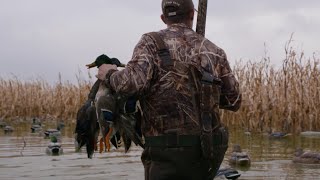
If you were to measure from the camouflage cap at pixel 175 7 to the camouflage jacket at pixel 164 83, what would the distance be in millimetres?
180

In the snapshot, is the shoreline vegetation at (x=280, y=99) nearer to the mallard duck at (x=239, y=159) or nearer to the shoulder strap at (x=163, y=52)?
the mallard duck at (x=239, y=159)

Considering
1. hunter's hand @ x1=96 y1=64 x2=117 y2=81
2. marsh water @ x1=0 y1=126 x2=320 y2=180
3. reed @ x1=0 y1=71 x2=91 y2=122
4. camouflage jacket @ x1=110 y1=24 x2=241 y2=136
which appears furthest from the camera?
reed @ x1=0 y1=71 x2=91 y2=122

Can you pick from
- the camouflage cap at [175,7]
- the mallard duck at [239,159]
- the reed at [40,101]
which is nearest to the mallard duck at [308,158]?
the mallard duck at [239,159]

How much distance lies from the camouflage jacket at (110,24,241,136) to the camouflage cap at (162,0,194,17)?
0.18 meters

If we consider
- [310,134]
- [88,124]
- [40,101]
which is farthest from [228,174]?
[40,101]

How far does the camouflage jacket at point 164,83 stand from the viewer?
15.4 ft

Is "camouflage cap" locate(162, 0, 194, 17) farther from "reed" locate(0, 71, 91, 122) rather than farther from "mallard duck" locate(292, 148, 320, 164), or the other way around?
"reed" locate(0, 71, 91, 122)

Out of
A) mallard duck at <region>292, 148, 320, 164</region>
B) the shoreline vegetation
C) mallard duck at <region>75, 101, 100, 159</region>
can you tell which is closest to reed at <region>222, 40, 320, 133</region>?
the shoreline vegetation

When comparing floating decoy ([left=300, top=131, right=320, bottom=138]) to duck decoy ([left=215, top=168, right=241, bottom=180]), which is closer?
duck decoy ([left=215, top=168, right=241, bottom=180])

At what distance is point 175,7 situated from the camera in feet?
16.3

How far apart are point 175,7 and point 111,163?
574 centimetres

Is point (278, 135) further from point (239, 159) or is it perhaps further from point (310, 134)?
point (239, 159)

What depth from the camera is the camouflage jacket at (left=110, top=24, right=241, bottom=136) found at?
4.69 metres

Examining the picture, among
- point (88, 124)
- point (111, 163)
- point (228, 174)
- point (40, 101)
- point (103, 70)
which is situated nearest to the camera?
point (103, 70)
